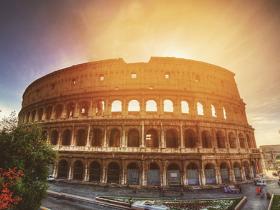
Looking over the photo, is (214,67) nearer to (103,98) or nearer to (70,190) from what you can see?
(103,98)

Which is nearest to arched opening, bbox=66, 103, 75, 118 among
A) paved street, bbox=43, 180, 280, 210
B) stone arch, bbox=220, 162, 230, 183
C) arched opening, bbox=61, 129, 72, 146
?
arched opening, bbox=61, 129, 72, 146

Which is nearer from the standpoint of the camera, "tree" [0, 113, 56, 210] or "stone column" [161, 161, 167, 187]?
"tree" [0, 113, 56, 210]

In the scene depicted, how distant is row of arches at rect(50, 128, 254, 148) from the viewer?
25.0 meters

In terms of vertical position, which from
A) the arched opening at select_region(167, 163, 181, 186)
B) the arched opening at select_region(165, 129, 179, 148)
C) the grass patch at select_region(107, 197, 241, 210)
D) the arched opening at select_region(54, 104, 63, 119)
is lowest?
the grass patch at select_region(107, 197, 241, 210)

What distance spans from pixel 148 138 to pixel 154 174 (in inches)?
182

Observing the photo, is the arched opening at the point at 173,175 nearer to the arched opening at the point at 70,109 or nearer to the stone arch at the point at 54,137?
the arched opening at the point at 70,109

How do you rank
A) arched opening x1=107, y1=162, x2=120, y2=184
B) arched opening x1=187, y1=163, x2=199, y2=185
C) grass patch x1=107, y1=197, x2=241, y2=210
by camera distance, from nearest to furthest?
grass patch x1=107, y1=197, x2=241, y2=210
arched opening x1=187, y1=163, x2=199, y2=185
arched opening x1=107, y1=162, x2=120, y2=184

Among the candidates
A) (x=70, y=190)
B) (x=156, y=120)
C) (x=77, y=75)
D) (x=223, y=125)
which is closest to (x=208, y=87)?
(x=223, y=125)

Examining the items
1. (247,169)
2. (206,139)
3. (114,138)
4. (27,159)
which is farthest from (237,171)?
(27,159)

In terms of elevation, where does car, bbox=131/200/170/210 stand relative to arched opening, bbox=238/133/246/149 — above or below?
below

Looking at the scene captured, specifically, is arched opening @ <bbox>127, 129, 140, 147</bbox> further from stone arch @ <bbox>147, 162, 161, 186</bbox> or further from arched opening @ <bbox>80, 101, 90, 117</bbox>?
arched opening @ <bbox>80, 101, 90, 117</bbox>

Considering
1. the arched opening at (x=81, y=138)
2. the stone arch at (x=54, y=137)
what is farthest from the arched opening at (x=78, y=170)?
the stone arch at (x=54, y=137)

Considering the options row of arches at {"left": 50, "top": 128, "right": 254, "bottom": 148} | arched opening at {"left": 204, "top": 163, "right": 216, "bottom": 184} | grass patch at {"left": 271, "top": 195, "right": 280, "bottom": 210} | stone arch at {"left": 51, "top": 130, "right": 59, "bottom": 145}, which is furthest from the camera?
stone arch at {"left": 51, "top": 130, "right": 59, "bottom": 145}

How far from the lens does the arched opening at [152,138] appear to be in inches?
998
